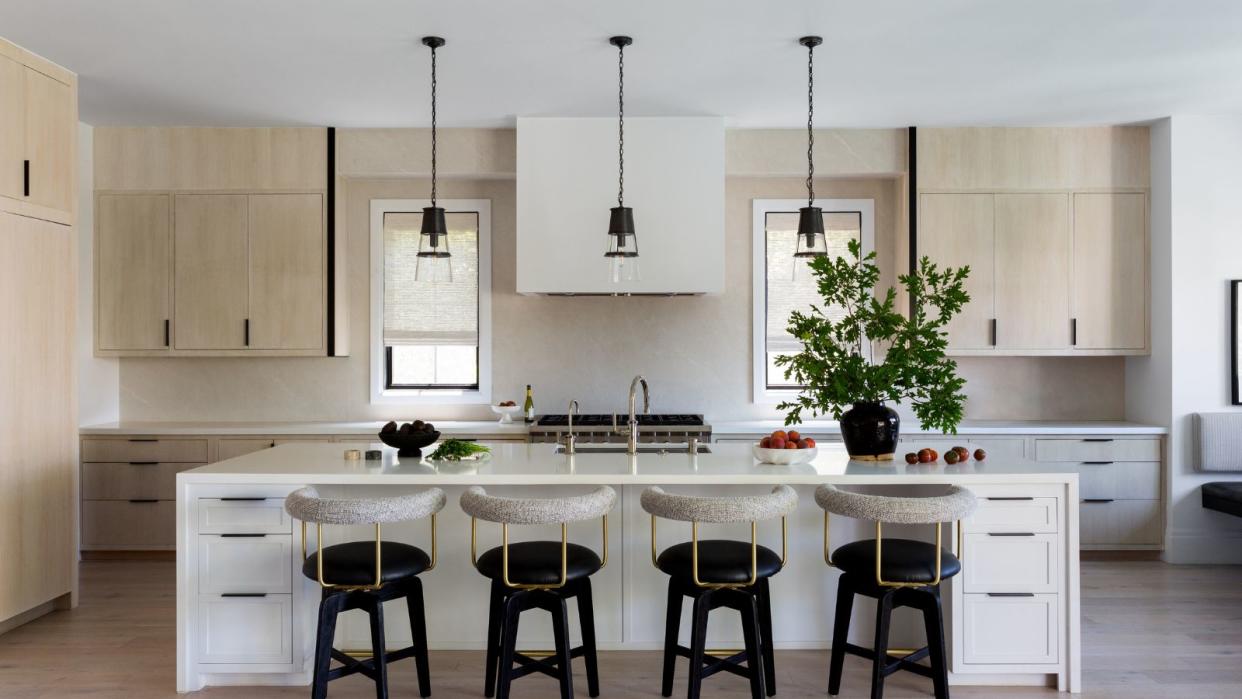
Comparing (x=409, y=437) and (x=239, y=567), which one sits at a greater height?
(x=409, y=437)

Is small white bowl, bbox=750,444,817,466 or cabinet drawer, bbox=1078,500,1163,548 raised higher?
small white bowl, bbox=750,444,817,466

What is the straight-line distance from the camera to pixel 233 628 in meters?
3.35

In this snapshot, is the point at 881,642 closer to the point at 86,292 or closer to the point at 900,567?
the point at 900,567

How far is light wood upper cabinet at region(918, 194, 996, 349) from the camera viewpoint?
5590mm

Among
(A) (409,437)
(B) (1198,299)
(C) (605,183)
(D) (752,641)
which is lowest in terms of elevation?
(D) (752,641)

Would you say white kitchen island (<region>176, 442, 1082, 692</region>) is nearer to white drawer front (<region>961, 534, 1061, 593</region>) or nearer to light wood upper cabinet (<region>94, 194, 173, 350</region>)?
white drawer front (<region>961, 534, 1061, 593</region>)

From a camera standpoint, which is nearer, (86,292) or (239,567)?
(239,567)

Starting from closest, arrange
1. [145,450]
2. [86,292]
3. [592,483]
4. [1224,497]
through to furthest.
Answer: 1. [592,483]
2. [1224,497]
3. [145,450]
4. [86,292]

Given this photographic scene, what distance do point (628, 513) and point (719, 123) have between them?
276 cm

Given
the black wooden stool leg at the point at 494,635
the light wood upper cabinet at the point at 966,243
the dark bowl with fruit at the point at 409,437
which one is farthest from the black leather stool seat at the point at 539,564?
the light wood upper cabinet at the point at 966,243

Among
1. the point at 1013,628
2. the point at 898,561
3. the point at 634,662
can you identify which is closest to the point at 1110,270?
the point at 1013,628

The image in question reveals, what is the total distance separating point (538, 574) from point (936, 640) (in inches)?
54.9

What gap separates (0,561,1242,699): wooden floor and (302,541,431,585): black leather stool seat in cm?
59

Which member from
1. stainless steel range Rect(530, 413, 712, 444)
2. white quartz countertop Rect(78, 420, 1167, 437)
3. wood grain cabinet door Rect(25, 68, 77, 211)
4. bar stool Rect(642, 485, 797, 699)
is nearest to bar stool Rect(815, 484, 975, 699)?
bar stool Rect(642, 485, 797, 699)
